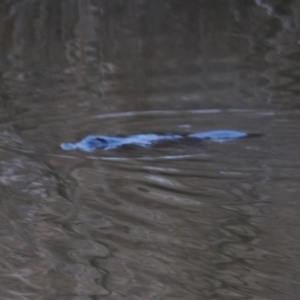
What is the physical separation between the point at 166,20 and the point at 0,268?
9.62 meters

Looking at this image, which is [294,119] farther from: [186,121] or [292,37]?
[292,37]

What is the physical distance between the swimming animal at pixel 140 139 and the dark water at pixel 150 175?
0.36ft

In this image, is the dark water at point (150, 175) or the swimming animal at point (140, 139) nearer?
the dark water at point (150, 175)

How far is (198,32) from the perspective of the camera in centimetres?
1203

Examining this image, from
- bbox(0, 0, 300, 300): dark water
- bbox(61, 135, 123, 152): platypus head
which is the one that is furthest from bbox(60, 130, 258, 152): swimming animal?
bbox(0, 0, 300, 300): dark water

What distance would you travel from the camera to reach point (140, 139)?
599 cm

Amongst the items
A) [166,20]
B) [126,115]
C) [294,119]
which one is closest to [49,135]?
[126,115]

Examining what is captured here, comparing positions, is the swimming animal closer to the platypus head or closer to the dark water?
the platypus head

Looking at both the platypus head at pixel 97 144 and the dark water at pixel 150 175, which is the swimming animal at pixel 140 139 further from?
the dark water at pixel 150 175

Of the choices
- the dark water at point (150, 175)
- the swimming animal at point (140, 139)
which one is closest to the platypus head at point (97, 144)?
the swimming animal at point (140, 139)

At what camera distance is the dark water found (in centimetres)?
366

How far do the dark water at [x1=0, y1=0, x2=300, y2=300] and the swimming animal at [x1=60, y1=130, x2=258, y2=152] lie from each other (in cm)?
11

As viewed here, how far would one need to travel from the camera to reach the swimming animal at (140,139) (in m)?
5.88

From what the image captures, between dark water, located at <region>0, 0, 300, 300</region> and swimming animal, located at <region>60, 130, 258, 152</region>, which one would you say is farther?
swimming animal, located at <region>60, 130, 258, 152</region>
